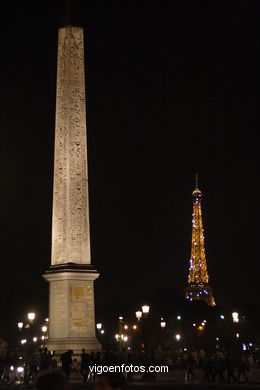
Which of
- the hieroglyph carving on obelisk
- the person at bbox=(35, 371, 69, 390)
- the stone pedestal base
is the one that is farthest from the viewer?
the stone pedestal base

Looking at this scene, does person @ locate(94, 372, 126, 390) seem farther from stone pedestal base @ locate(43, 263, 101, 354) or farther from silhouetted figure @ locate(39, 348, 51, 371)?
stone pedestal base @ locate(43, 263, 101, 354)

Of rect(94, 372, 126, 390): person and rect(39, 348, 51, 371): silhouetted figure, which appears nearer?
rect(94, 372, 126, 390): person

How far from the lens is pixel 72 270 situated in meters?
35.6

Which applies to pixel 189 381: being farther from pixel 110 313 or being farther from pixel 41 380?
pixel 110 313

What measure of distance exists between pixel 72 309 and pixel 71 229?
11.9ft

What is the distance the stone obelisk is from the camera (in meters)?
35.4

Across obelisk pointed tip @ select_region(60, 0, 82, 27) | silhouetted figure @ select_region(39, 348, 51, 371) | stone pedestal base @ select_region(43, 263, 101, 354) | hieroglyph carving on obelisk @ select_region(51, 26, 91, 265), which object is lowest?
silhouetted figure @ select_region(39, 348, 51, 371)

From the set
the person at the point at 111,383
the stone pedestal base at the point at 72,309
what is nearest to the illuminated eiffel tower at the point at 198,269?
the stone pedestal base at the point at 72,309

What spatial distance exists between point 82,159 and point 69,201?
209cm

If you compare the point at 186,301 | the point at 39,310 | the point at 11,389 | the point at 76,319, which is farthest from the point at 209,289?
the point at 11,389

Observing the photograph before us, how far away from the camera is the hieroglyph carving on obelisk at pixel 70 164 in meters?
35.4

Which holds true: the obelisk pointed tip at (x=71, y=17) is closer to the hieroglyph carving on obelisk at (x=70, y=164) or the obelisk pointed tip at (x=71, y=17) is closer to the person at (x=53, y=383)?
the hieroglyph carving on obelisk at (x=70, y=164)

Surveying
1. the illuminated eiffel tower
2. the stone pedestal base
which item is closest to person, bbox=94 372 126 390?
the stone pedestal base

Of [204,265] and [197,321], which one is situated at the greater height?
[204,265]
